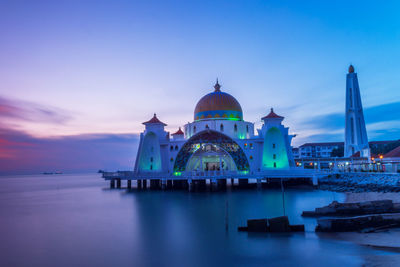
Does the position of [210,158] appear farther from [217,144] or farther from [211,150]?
[217,144]

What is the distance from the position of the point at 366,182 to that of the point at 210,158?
58.7ft

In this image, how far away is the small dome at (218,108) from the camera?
39.5 m

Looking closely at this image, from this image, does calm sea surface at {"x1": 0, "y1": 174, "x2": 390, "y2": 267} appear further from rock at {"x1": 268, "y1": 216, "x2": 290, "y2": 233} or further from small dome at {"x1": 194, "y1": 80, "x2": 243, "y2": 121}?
small dome at {"x1": 194, "y1": 80, "x2": 243, "y2": 121}

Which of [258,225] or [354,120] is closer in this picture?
[258,225]

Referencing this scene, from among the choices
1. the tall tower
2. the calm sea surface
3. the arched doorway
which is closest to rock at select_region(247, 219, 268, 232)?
the calm sea surface

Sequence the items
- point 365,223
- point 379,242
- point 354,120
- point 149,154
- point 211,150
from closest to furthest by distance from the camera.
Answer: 1. point 379,242
2. point 365,223
3. point 149,154
4. point 211,150
5. point 354,120

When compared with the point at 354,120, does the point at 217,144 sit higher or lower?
lower

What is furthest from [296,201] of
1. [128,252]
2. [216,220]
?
[128,252]

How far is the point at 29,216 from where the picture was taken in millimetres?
21047

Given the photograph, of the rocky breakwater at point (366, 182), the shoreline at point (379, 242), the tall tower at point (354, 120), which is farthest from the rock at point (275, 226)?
the tall tower at point (354, 120)

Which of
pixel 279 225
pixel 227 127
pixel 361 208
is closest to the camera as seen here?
pixel 279 225

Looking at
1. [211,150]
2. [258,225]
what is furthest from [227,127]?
[258,225]

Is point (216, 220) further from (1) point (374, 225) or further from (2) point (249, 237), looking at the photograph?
(1) point (374, 225)

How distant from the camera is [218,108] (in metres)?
39.7
